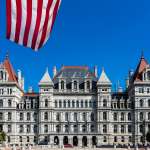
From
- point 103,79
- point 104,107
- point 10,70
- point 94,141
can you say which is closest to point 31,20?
point 94,141

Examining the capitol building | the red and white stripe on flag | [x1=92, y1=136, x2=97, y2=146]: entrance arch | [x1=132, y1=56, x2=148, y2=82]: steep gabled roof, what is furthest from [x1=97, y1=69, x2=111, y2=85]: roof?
the red and white stripe on flag

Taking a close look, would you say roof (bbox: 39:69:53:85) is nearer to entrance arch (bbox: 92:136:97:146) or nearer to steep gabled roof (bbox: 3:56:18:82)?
steep gabled roof (bbox: 3:56:18:82)

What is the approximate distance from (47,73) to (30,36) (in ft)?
267

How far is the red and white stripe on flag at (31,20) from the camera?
1412 centimetres

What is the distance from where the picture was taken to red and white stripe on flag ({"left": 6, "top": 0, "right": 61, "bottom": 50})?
14125 mm

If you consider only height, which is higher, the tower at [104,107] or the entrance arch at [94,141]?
the tower at [104,107]

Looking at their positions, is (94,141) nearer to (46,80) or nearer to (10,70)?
(46,80)

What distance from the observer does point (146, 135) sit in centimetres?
8806

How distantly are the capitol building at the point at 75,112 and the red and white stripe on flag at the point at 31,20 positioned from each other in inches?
3101

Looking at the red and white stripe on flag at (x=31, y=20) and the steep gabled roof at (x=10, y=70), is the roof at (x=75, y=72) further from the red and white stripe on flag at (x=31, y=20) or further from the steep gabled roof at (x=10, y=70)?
the red and white stripe on flag at (x=31, y=20)

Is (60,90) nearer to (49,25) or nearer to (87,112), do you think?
(87,112)

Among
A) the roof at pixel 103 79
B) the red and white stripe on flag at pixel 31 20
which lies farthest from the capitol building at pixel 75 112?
the red and white stripe on flag at pixel 31 20

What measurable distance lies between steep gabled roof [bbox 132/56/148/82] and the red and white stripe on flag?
8160 centimetres

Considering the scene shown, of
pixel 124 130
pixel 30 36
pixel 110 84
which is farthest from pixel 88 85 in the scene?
pixel 30 36
